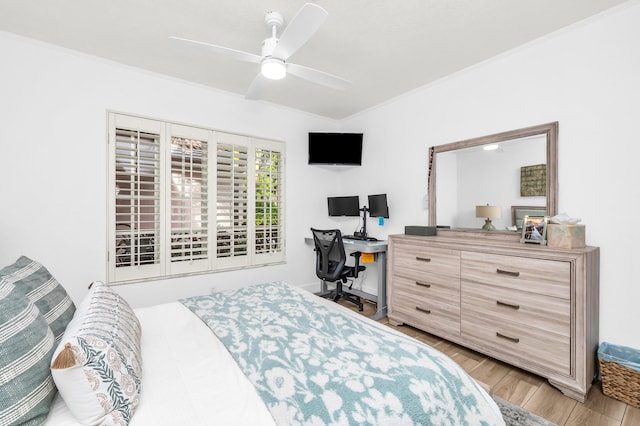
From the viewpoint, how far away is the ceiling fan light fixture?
1.99 metres

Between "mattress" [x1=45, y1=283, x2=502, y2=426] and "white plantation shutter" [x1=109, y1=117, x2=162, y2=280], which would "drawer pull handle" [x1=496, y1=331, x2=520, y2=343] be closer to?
"mattress" [x1=45, y1=283, x2=502, y2=426]

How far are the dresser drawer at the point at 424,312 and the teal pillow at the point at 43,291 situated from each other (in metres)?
2.67

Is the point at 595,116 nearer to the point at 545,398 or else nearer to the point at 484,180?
the point at 484,180

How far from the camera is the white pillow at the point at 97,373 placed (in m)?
0.90

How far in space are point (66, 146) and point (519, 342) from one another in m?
4.12

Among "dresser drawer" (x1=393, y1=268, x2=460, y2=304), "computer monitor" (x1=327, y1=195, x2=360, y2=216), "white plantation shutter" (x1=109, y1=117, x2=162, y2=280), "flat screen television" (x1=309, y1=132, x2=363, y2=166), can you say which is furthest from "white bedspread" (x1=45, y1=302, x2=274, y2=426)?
"flat screen television" (x1=309, y1=132, x2=363, y2=166)

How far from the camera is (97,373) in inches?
36.7

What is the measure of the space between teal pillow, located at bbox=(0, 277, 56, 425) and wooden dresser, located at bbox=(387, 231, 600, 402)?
2.65m

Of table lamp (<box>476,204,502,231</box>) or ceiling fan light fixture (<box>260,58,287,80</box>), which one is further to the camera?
table lamp (<box>476,204,502,231</box>)

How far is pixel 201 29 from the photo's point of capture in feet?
7.34

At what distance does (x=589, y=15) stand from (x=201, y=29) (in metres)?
2.91

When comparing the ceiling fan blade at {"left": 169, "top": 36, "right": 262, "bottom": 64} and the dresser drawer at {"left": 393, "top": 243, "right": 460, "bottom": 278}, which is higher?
the ceiling fan blade at {"left": 169, "top": 36, "right": 262, "bottom": 64}

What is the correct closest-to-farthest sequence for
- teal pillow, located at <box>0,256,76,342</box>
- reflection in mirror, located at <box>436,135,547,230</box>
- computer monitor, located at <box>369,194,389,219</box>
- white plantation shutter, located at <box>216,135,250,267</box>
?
teal pillow, located at <box>0,256,76,342</box> → reflection in mirror, located at <box>436,135,547,230</box> → white plantation shutter, located at <box>216,135,250,267</box> → computer monitor, located at <box>369,194,389,219</box>

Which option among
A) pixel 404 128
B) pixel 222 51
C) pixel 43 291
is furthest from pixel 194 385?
pixel 404 128
